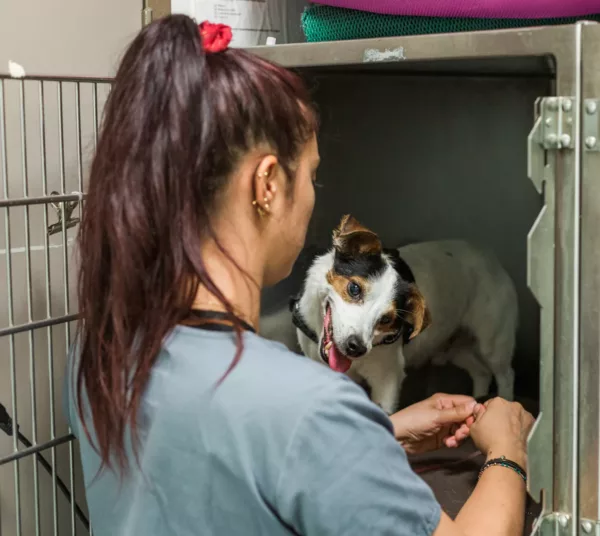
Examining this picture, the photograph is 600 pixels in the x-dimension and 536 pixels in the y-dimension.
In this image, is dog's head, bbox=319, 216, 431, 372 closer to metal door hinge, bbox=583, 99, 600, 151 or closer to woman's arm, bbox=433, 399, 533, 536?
woman's arm, bbox=433, 399, 533, 536

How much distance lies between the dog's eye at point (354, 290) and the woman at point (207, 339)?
430 millimetres

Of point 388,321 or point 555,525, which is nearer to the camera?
point 555,525

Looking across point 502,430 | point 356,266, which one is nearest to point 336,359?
point 356,266

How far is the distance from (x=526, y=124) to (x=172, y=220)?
79 centimetres

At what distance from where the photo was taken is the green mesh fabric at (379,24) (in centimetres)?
86

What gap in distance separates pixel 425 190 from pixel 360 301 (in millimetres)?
283

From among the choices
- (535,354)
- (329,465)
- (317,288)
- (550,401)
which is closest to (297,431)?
(329,465)

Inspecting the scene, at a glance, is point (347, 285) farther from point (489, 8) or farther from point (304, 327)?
point (489, 8)

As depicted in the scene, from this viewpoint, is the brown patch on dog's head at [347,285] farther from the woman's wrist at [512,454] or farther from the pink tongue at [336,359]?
the woman's wrist at [512,454]

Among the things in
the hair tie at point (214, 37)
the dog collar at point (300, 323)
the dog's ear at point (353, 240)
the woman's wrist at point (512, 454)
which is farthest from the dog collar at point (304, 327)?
the hair tie at point (214, 37)

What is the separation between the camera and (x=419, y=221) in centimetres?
136

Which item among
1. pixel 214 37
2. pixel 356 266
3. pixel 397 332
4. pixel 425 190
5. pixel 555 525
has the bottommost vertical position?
pixel 555 525

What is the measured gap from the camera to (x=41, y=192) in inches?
41.9

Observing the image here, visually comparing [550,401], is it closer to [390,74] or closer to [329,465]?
[329,465]
